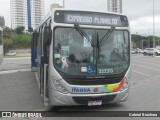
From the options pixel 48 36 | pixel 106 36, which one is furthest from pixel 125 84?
pixel 48 36

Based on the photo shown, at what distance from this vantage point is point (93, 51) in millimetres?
7496

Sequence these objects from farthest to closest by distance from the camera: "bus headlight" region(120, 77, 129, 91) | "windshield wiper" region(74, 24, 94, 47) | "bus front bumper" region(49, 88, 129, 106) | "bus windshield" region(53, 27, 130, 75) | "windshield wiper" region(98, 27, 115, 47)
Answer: "bus headlight" region(120, 77, 129, 91)
"windshield wiper" region(98, 27, 115, 47)
"windshield wiper" region(74, 24, 94, 47)
"bus windshield" region(53, 27, 130, 75)
"bus front bumper" region(49, 88, 129, 106)

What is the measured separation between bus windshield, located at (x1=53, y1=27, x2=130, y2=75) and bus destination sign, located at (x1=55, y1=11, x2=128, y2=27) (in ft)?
0.77

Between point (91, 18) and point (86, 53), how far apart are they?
1021 mm

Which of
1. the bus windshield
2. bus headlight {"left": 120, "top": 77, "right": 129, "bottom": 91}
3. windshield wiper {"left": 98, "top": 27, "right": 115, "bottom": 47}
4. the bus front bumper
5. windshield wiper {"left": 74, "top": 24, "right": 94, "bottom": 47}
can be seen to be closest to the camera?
the bus front bumper

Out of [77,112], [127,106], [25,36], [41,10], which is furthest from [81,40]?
[25,36]

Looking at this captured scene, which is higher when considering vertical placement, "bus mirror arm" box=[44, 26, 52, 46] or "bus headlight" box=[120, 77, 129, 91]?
"bus mirror arm" box=[44, 26, 52, 46]

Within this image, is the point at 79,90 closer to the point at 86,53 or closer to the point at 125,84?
the point at 86,53

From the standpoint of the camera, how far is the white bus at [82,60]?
7227 mm

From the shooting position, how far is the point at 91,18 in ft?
25.3

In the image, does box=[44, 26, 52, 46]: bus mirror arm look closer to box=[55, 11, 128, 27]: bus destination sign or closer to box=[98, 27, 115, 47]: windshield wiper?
box=[55, 11, 128, 27]: bus destination sign

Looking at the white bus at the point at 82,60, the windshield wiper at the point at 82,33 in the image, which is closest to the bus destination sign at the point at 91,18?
the white bus at the point at 82,60

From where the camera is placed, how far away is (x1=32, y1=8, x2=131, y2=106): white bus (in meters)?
7.23

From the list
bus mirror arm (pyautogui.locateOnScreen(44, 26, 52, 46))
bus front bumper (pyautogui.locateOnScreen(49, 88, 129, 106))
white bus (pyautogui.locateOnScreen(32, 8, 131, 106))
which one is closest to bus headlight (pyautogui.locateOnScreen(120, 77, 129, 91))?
white bus (pyautogui.locateOnScreen(32, 8, 131, 106))
